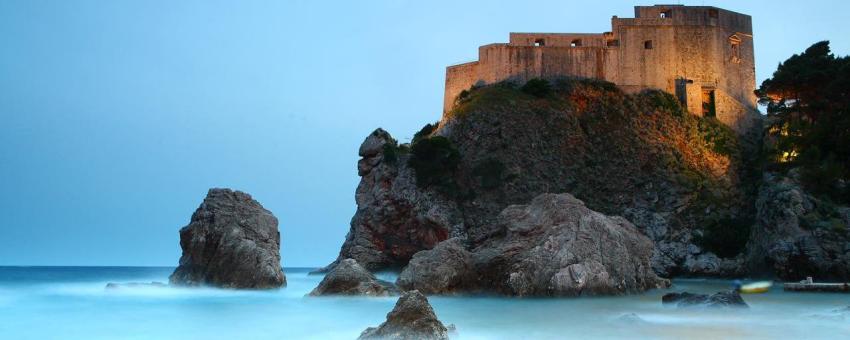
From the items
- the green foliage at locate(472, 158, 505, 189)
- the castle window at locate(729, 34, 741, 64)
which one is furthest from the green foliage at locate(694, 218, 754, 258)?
the castle window at locate(729, 34, 741, 64)

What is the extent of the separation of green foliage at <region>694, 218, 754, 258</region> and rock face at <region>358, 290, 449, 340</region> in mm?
32770

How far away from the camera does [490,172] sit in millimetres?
45312

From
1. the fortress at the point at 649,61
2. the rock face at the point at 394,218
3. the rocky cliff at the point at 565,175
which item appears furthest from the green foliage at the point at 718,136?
the rock face at the point at 394,218

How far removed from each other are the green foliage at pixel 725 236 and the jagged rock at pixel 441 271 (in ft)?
71.1

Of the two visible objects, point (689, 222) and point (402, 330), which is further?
point (689, 222)

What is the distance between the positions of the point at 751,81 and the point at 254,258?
43.1 m

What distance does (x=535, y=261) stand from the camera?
23859mm

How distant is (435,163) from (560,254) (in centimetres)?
2207

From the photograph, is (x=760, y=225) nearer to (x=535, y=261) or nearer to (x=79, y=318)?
(x=535, y=261)

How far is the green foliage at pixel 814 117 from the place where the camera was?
36.4 m

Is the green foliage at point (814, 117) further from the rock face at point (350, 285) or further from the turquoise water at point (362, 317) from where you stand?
the rock face at point (350, 285)

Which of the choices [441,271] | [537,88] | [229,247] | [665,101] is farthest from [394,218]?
[665,101]

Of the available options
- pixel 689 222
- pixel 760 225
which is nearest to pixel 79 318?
pixel 760 225

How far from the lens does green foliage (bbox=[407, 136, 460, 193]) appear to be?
4488 cm
